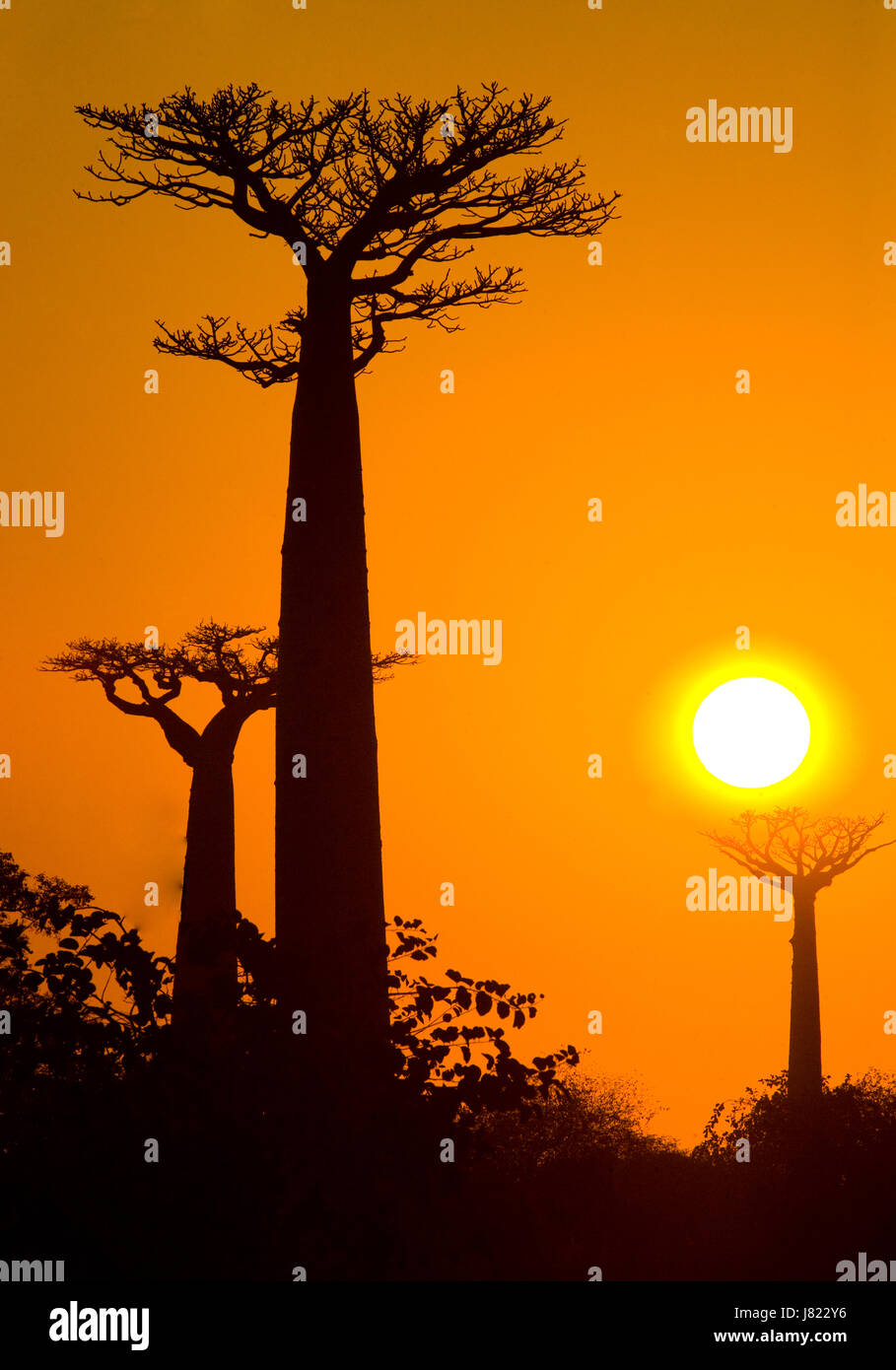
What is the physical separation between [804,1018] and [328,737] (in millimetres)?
16881

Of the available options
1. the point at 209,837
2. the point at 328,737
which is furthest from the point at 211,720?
the point at 328,737

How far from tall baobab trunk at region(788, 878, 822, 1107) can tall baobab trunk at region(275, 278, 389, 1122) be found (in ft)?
53.5

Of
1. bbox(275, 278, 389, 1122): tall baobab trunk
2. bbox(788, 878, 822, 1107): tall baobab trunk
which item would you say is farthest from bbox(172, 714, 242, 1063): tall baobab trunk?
bbox(788, 878, 822, 1107): tall baobab trunk

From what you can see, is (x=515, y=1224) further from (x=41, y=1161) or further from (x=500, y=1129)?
(x=500, y=1129)

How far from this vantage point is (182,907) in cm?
1928

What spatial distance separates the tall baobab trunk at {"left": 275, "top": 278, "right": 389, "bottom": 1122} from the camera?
9.53 m

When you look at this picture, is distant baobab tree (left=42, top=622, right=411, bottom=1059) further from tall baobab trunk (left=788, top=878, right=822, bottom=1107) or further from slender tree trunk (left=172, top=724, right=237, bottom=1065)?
tall baobab trunk (left=788, top=878, right=822, bottom=1107)

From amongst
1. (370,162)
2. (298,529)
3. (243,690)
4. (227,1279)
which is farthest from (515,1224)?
(243,690)

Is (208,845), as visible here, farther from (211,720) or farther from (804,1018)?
(804,1018)

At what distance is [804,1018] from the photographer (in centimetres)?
2478

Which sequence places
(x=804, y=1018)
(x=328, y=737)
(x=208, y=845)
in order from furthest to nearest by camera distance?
(x=804, y=1018) → (x=208, y=845) → (x=328, y=737)

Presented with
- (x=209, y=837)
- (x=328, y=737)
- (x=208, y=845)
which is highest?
(x=209, y=837)

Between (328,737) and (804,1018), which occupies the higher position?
(328,737)
